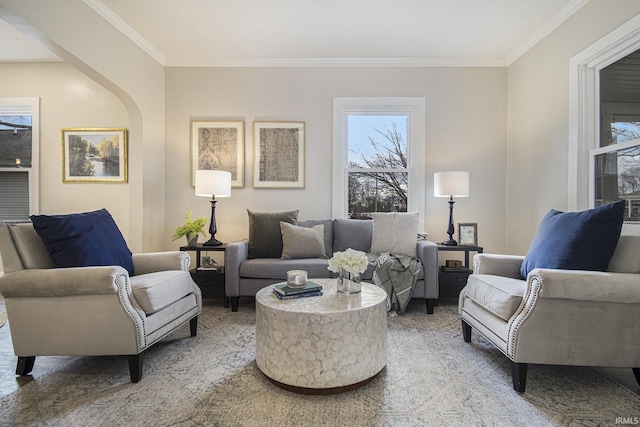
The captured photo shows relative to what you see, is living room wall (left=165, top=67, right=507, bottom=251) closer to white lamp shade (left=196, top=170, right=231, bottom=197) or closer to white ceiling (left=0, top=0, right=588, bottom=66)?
white ceiling (left=0, top=0, right=588, bottom=66)

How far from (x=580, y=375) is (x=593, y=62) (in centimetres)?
243

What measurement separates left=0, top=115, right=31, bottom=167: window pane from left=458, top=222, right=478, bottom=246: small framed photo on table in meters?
5.17

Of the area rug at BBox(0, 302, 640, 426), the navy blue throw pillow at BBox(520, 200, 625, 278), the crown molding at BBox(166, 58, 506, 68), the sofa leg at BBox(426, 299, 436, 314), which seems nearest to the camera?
the area rug at BBox(0, 302, 640, 426)

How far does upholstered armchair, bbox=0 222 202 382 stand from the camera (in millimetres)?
1673

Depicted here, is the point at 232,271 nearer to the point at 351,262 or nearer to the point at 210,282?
the point at 210,282

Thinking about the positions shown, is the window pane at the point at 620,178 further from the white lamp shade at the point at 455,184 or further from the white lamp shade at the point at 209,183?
the white lamp shade at the point at 209,183

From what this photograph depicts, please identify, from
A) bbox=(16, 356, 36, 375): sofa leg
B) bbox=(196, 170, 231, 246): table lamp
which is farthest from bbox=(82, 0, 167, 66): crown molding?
bbox=(16, 356, 36, 375): sofa leg

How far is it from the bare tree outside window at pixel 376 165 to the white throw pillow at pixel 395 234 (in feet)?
1.67

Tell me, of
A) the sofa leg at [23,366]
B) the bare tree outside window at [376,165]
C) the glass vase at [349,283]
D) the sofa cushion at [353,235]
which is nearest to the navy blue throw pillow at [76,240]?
the sofa leg at [23,366]

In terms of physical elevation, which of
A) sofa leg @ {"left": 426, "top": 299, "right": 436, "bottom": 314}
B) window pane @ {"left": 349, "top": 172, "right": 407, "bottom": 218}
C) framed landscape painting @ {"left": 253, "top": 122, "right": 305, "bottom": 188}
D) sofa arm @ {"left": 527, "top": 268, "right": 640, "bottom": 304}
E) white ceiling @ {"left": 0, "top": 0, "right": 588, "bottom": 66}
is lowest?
sofa leg @ {"left": 426, "top": 299, "right": 436, "bottom": 314}

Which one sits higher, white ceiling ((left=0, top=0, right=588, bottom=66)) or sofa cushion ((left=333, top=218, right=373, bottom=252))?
white ceiling ((left=0, top=0, right=588, bottom=66))

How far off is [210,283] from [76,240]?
1382 mm

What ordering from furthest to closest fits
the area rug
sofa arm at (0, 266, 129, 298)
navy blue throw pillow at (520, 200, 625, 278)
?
navy blue throw pillow at (520, 200, 625, 278) → sofa arm at (0, 266, 129, 298) → the area rug

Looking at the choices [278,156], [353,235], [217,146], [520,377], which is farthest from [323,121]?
[520,377]
